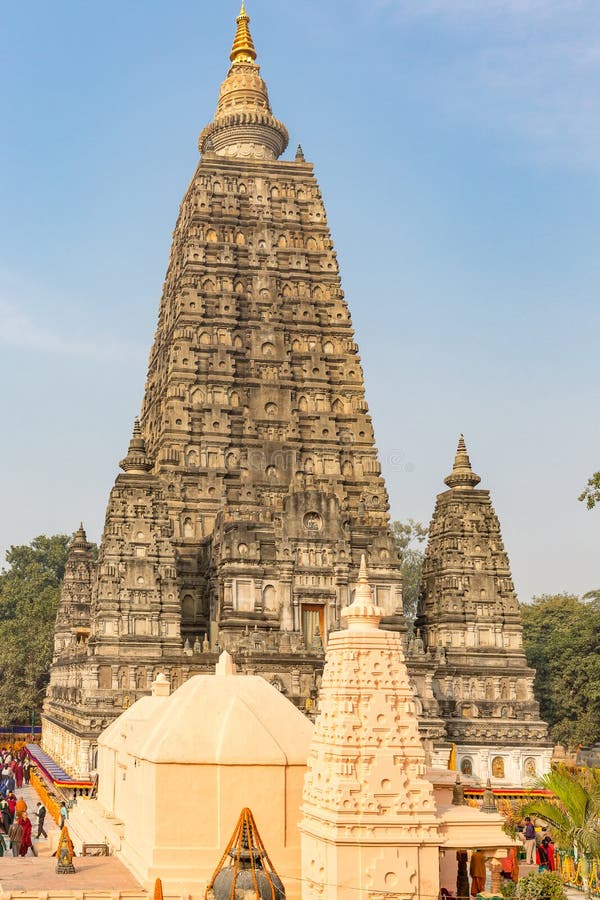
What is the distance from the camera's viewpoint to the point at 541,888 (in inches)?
701

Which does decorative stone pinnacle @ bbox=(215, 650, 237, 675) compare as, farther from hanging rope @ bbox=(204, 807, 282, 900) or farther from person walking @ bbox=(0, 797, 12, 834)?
person walking @ bbox=(0, 797, 12, 834)

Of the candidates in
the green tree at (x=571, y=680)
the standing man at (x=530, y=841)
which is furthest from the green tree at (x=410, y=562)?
the standing man at (x=530, y=841)

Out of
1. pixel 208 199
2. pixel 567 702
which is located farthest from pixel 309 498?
pixel 567 702

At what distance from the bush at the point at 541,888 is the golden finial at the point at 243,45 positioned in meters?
55.2

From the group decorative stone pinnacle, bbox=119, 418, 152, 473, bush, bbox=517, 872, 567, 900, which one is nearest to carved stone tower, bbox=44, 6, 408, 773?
decorative stone pinnacle, bbox=119, 418, 152, 473

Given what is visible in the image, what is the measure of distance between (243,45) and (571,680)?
130 feet

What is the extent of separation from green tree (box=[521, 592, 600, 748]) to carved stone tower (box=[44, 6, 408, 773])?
19017 mm

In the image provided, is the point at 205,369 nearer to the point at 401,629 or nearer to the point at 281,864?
the point at 401,629

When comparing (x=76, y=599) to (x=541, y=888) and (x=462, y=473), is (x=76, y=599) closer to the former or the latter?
(x=462, y=473)

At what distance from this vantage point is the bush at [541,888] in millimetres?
17766

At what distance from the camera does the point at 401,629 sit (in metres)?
47.8

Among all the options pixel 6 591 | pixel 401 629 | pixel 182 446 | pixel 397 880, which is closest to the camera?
pixel 397 880

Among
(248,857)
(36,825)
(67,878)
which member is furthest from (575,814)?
(36,825)

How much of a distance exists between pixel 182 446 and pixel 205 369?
408cm
